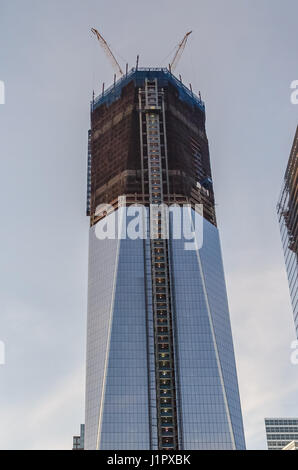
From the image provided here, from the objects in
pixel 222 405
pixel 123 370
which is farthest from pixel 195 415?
pixel 123 370

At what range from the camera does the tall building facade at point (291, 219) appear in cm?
16700

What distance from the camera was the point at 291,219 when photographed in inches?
6885

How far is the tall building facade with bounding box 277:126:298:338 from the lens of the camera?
16700cm

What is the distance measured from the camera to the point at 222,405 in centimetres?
19488
